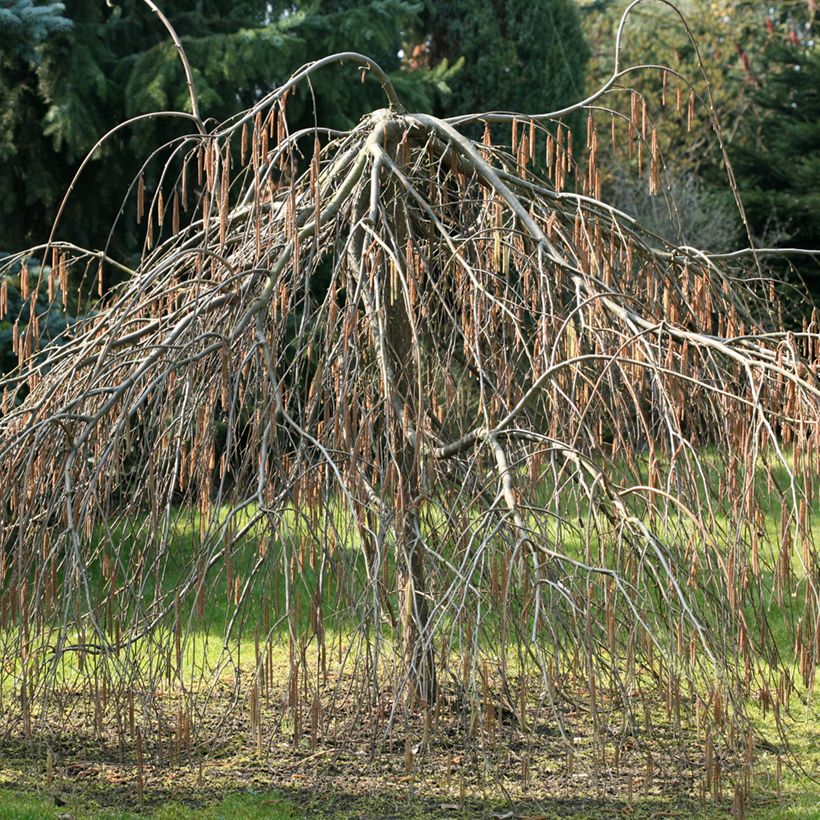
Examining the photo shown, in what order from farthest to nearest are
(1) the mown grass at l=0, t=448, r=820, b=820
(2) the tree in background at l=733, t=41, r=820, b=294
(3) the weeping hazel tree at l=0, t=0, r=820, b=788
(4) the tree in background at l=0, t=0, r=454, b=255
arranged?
(2) the tree in background at l=733, t=41, r=820, b=294 → (4) the tree in background at l=0, t=0, r=454, b=255 → (1) the mown grass at l=0, t=448, r=820, b=820 → (3) the weeping hazel tree at l=0, t=0, r=820, b=788

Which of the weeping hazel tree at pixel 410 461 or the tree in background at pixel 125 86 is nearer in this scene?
the weeping hazel tree at pixel 410 461

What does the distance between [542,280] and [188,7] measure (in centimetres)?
635

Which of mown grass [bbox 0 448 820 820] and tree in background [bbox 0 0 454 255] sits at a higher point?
tree in background [bbox 0 0 454 255]

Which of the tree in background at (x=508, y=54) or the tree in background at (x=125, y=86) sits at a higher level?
the tree in background at (x=508, y=54)

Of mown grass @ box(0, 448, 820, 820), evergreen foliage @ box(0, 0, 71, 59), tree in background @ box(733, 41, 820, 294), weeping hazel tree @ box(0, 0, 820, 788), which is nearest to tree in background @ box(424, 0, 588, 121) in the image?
tree in background @ box(733, 41, 820, 294)

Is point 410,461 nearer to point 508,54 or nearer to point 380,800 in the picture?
point 380,800

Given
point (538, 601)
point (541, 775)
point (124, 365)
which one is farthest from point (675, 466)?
point (124, 365)

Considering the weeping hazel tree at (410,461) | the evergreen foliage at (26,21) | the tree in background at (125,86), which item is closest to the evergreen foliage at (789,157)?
the tree in background at (125,86)

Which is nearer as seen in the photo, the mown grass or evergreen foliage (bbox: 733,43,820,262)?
the mown grass

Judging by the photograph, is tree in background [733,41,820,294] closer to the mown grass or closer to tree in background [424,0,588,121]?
tree in background [424,0,588,121]

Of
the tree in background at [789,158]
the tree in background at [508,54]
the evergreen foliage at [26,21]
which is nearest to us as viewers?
the evergreen foliage at [26,21]

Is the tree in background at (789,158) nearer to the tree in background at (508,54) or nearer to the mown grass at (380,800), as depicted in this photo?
the tree in background at (508,54)

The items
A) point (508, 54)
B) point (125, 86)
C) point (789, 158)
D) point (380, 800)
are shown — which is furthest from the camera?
point (789, 158)

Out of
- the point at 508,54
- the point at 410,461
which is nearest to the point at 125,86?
the point at 508,54
